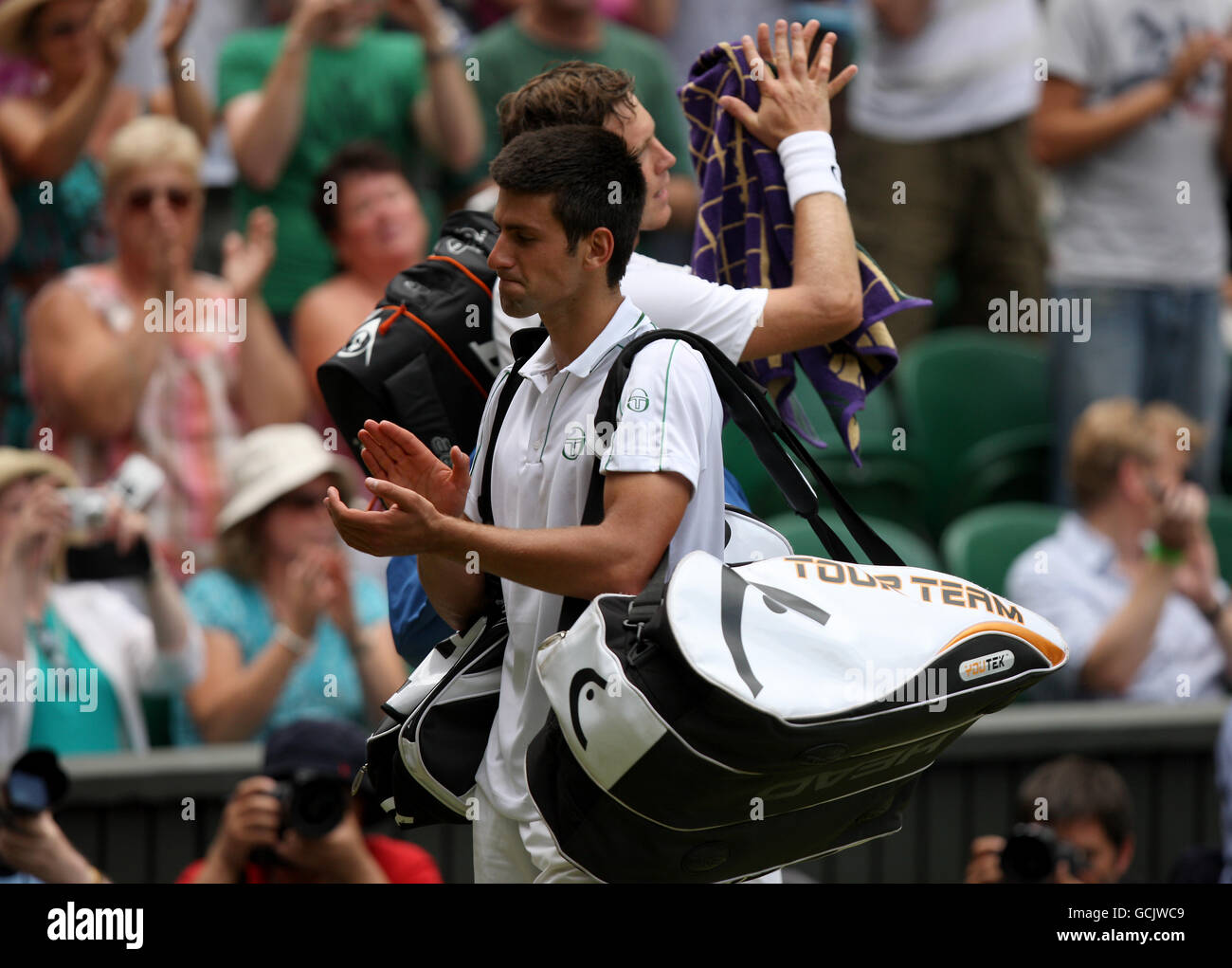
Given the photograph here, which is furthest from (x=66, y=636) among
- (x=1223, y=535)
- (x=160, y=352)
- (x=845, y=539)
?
(x=1223, y=535)

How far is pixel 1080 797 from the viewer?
182 inches

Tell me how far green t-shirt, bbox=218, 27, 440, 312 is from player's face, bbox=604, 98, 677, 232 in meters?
3.12

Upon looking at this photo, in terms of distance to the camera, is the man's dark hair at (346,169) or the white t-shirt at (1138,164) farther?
the white t-shirt at (1138,164)

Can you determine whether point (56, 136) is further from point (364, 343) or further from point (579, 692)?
point (579, 692)

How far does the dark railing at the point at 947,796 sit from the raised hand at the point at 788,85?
2438 mm

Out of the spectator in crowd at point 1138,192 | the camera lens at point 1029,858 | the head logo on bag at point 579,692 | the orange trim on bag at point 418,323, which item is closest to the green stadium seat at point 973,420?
the spectator in crowd at point 1138,192

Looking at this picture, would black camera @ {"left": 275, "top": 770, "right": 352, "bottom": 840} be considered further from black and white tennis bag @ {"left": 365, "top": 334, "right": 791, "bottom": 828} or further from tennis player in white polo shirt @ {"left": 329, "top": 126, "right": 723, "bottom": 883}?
tennis player in white polo shirt @ {"left": 329, "top": 126, "right": 723, "bottom": 883}

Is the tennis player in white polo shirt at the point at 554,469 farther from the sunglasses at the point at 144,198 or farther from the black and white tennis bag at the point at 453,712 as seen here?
the sunglasses at the point at 144,198

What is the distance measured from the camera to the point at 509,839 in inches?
106

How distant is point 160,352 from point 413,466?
307 centimetres

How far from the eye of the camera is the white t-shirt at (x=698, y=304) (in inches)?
109

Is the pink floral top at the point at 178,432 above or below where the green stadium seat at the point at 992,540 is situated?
above

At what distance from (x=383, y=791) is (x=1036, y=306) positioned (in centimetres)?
446
